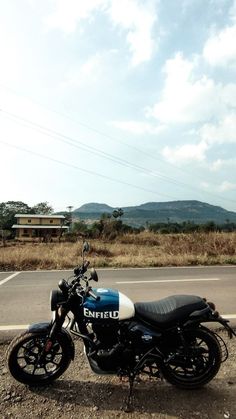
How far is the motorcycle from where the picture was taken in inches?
127

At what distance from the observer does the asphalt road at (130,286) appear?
239 inches

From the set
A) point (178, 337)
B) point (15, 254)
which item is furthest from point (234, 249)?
point (178, 337)

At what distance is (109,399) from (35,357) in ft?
2.88

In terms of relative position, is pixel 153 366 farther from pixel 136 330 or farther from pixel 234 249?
pixel 234 249

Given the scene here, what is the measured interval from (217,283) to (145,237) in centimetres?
1963

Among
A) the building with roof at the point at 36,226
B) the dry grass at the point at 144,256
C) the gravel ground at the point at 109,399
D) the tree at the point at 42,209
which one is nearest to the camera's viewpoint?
the gravel ground at the point at 109,399

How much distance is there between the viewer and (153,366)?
3.41 meters

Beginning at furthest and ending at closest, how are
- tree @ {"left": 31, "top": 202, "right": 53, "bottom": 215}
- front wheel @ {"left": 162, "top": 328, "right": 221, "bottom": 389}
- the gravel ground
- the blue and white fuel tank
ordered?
tree @ {"left": 31, "top": 202, "right": 53, "bottom": 215} < front wheel @ {"left": 162, "top": 328, "right": 221, "bottom": 389} < the blue and white fuel tank < the gravel ground

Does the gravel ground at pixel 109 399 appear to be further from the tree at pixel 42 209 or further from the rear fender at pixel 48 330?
the tree at pixel 42 209

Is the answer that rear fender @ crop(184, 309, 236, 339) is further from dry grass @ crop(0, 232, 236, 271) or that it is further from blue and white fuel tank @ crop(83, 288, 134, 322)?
dry grass @ crop(0, 232, 236, 271)

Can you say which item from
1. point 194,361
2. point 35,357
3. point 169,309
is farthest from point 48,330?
point 194,361

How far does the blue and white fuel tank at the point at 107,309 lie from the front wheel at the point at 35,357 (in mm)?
504

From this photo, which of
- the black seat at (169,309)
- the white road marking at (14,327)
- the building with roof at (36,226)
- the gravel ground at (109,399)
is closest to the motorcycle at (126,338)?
the black seat at (169,309)

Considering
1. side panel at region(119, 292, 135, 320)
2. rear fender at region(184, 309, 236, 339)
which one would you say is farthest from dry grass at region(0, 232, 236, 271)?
rear fender at region(184, 309, 236, 339)
